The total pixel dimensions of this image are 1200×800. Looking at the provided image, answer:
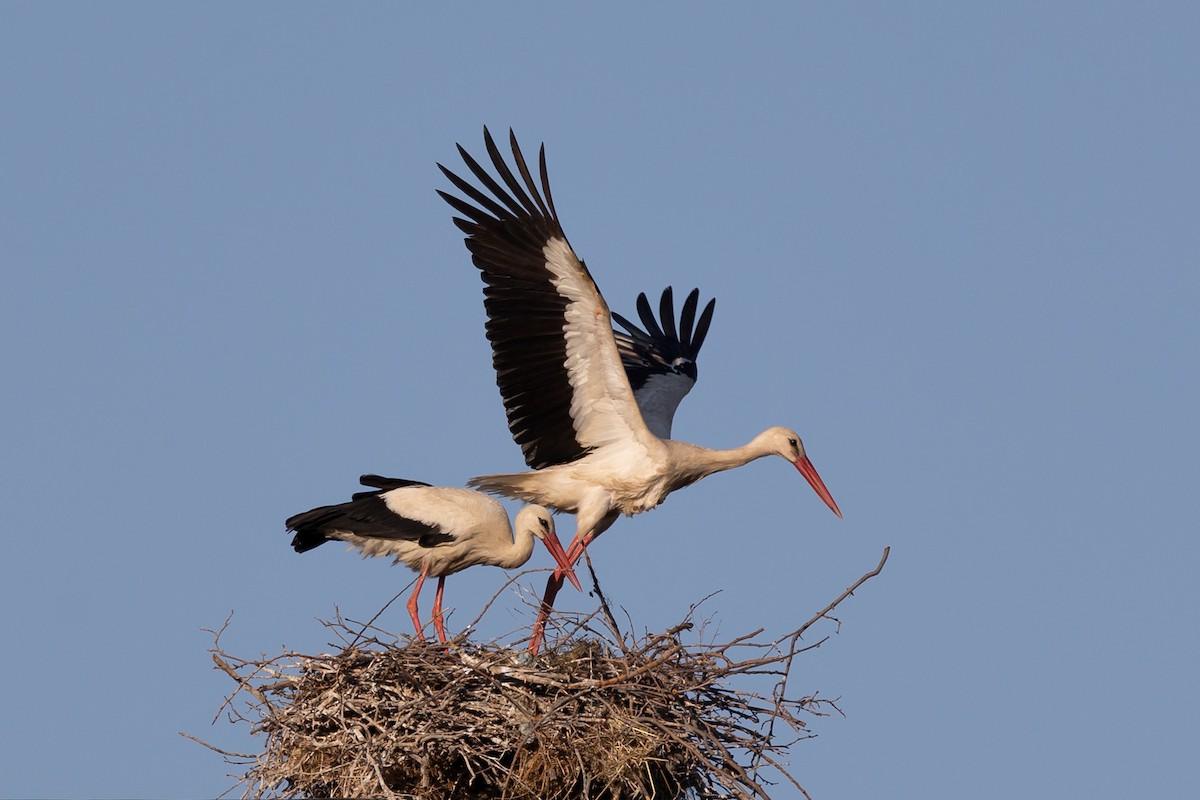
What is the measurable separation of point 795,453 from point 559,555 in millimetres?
2029

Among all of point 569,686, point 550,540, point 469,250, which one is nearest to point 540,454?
point 550,540

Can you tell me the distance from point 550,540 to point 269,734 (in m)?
2.55

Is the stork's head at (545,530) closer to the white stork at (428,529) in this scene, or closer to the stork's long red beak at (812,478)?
the white stork at (428,529)

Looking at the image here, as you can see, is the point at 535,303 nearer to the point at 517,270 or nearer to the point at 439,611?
the point at 517,270

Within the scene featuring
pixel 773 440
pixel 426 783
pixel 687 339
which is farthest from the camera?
pixel 687 339

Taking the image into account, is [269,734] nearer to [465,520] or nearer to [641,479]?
[465,520]

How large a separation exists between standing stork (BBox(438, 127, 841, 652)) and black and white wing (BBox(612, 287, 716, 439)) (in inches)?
57.5

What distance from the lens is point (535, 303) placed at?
451 inches

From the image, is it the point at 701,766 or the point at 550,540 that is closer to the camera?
the point at 701,766

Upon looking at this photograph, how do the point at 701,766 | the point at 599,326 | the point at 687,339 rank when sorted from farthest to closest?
the point at 687,339
the point at 599,326
the point at 701,766

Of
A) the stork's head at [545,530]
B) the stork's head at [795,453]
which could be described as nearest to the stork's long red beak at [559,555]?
the stork's head at [545,530]

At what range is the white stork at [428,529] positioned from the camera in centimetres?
1132

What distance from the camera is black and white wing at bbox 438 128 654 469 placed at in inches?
447

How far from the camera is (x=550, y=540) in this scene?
1163 centimetres
